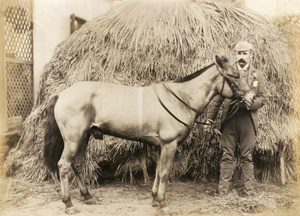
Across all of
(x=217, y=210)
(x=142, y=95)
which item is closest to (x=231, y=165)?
(x=217, y=210)

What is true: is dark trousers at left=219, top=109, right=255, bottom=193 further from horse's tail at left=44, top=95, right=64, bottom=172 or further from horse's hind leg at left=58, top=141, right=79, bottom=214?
horse's tail at left=44, top=95, right=64, bottom=172

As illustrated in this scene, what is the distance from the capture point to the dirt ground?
330 cm

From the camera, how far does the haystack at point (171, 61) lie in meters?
4.16

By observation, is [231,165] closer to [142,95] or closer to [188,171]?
[188,171]

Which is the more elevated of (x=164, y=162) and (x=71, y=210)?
(x=164, y=162)

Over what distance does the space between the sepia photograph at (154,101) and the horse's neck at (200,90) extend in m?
0.02

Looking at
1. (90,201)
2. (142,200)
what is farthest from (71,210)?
(142,200)

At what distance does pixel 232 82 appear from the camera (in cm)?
314

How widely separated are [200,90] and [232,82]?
0.38 m

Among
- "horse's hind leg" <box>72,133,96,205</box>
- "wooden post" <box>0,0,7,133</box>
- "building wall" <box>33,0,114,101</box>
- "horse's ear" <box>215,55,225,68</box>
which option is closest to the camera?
"horse's ear" <box>215,55,225,68</box>

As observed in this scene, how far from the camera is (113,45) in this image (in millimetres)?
4246

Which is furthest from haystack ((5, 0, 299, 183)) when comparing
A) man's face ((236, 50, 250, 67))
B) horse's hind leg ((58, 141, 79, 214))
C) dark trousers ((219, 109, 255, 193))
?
horse's hind leg ((58, 141, 79, 214))

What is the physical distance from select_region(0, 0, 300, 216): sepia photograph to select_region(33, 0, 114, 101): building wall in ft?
0.07

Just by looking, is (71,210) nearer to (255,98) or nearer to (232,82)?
(232,82)
